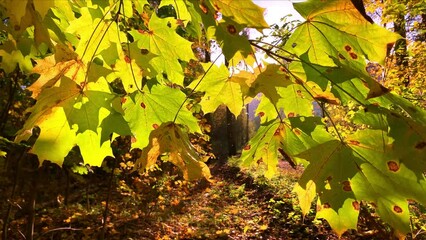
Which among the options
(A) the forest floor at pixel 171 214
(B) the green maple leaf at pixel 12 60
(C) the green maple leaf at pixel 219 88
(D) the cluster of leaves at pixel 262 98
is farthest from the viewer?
(A) the forest floor at pixel 171 214

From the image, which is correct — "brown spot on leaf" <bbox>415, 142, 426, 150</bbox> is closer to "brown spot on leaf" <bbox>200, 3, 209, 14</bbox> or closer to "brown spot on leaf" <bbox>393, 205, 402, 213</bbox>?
"brown spot on leaf" <bbox>393, 205, 402, 213</bbox>

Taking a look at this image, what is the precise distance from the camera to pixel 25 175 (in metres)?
8.64

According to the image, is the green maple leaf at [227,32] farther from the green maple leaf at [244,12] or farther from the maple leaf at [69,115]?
the maple leaf at [69,115]

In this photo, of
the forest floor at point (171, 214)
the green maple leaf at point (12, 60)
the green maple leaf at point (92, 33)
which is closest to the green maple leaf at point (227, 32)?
the green maple leaf at point (92, 33)

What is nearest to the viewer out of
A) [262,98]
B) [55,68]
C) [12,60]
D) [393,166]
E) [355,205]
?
[393,166]

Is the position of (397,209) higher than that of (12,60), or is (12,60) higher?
(12,60)

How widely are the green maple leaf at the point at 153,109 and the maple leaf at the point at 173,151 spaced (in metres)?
0.22

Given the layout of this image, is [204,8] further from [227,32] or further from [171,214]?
[171,214]

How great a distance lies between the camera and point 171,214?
8.41m

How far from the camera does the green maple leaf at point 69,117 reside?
1.08 metres

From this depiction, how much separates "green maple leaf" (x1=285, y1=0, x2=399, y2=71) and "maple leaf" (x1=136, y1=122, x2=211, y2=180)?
60cm

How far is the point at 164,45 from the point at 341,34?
85 cm

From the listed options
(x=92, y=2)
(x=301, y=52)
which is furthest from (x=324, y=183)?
(x=92, y=2)

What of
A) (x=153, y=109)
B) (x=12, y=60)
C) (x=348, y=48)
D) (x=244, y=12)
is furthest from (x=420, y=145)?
(x=12, y=60)
